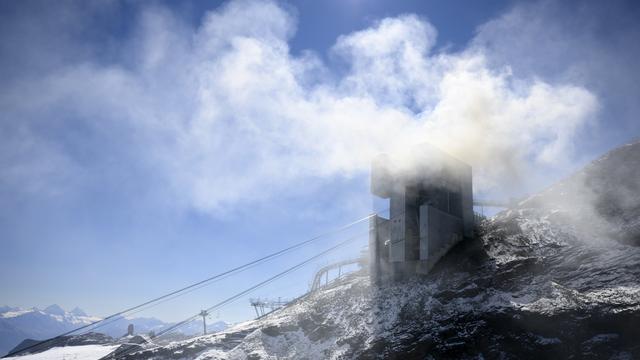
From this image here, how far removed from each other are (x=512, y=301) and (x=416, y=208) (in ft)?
28.0

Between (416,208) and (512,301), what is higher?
(416,208)

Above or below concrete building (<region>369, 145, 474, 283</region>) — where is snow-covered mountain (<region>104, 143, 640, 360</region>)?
below

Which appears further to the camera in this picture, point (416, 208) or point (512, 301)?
point (416, 208)

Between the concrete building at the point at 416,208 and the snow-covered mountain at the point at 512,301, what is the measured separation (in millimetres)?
1062

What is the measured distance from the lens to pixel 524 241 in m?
19.0

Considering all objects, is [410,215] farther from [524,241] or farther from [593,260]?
[593,260]

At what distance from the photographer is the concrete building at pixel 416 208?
70.0 feet

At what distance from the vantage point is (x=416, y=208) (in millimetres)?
22922

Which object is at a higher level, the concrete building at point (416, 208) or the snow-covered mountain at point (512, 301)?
the concrete building at point (416, 208)

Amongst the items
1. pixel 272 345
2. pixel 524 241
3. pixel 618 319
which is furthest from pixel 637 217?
pixel 272 345

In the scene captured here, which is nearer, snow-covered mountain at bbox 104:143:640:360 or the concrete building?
snow-covered mountain at bbox 104:143:640:360

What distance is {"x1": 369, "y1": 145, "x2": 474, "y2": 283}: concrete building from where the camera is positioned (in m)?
21.3

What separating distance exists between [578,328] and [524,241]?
7.02 m

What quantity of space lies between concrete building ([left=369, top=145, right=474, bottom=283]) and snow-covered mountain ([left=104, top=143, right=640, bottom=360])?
3.49 ft
